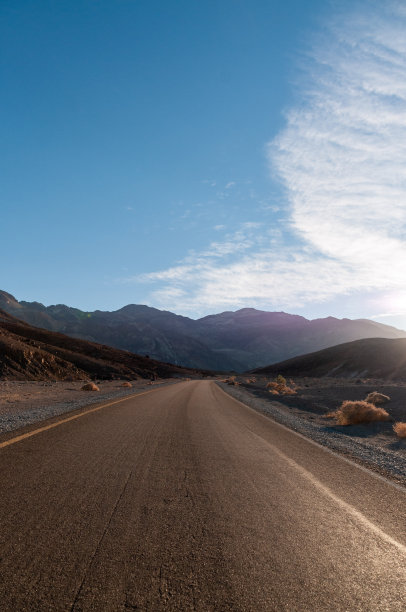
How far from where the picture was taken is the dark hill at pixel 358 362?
75938mm

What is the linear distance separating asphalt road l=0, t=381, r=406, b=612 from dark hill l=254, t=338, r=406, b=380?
219 feet

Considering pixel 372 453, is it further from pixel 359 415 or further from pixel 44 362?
pixel 44 362

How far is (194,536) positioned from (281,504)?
1.44 metres

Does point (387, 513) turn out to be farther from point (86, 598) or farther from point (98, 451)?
point (98, 451)

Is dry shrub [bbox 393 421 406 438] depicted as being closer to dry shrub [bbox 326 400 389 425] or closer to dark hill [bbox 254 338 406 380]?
dry shrub [bbox 326 400 389 425]

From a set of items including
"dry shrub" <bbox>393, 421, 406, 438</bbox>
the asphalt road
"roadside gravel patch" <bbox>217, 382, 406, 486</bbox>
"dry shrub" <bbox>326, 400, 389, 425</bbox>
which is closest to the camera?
the asphalt road

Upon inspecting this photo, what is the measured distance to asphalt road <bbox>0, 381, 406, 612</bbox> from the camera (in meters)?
2.48

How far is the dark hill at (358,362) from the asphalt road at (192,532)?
66.8m

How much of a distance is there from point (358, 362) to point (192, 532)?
91.4 metres

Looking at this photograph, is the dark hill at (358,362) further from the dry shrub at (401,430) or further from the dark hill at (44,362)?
the dry shrub at (401,430)

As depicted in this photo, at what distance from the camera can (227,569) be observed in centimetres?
283

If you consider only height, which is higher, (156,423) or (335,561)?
(335,561)

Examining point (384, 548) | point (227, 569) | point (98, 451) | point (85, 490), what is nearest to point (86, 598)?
point (227, 569)

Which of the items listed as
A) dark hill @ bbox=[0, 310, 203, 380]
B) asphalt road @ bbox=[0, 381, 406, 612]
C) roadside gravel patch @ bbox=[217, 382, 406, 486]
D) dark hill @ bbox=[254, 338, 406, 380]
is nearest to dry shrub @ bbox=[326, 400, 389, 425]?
roadside gravel patch @ bbox=[217, 382, 406, 486]
